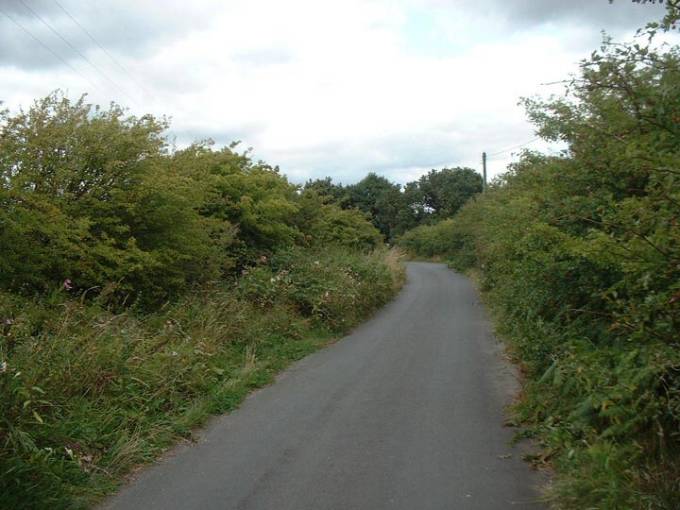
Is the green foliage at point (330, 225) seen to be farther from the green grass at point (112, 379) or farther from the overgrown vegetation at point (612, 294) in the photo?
the overgrown vegetation at point (612, 294)

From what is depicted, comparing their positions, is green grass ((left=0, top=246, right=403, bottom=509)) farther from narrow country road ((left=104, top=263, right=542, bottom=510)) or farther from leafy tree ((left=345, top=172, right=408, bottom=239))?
leafy tree ((left=345, top=172, right=408, bottom=239))

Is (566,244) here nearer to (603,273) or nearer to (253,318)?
(603,273)

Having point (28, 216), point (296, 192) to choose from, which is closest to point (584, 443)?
point (28, 216)

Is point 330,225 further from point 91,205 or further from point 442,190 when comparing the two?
point 442,190

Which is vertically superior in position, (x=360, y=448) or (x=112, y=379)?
(x=112, y=379)

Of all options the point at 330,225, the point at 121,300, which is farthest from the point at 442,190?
the point at 121,300

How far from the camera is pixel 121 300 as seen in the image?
34.8 ft

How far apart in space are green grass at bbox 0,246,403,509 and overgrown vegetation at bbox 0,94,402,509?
22mm

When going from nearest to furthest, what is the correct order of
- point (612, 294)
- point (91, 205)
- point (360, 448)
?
point (612, 294) < point (360, 448) < point (91, 205)

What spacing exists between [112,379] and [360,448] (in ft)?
9.55

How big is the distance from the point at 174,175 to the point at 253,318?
3.31 metres

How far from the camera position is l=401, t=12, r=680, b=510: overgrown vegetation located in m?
4.28

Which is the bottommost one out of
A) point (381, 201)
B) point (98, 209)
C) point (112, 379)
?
point (112, 379)

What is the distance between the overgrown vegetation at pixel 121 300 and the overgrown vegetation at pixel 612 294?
4.04 m
